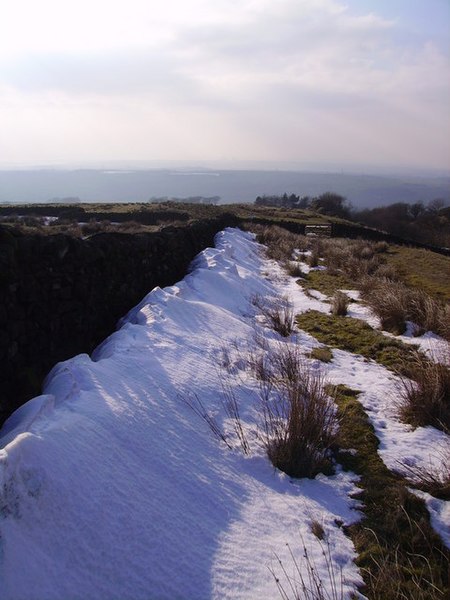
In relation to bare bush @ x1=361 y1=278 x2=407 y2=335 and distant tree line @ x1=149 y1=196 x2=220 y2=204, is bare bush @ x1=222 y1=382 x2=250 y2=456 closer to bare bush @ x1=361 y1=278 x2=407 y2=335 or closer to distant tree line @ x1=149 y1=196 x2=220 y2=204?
bare bush @ x1=361 y1=278 x2=407 y2=335

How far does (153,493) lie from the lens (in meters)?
2.58

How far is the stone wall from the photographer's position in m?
3.67

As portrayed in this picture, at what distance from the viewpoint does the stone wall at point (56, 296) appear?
12.0 ft

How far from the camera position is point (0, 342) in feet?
11.6

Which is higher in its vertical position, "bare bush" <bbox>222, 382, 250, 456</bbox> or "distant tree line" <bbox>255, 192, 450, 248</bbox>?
"distant tree line" <bbox>255, 192, 450, 248</bbox>

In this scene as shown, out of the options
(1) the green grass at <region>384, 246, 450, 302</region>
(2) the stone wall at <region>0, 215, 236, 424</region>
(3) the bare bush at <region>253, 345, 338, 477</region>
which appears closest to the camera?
(3) the bare bush at <region>253, 345, 338, 477</region>

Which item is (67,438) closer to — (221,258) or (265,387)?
(265,387)

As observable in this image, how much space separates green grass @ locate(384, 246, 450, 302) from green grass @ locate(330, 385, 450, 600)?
294 inches

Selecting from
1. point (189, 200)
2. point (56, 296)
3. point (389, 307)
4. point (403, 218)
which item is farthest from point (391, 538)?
point (189, 200)

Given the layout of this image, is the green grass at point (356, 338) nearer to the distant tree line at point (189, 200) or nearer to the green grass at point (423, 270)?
the green grass at point (423, 270)

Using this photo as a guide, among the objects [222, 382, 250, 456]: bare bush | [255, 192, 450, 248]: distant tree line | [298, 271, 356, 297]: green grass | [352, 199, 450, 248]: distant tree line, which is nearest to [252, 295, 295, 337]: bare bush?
[298, 271, 356, 297]: green grass

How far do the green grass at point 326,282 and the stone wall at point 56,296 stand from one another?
4.88 m

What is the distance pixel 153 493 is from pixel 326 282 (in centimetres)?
914

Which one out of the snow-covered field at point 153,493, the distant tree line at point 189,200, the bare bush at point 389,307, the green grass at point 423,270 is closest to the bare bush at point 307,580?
the snow-covered field at point 153,493
